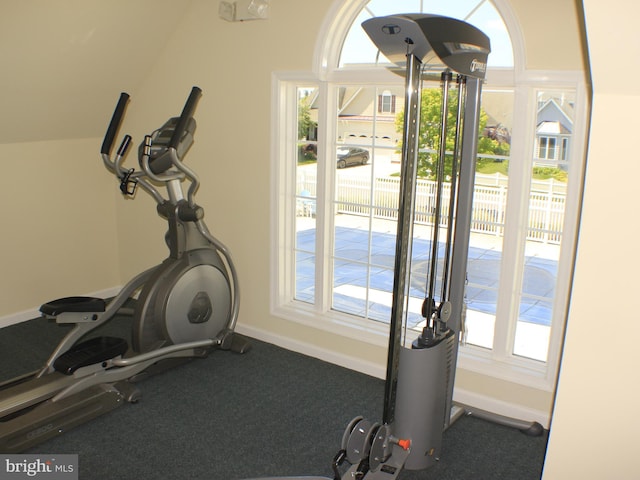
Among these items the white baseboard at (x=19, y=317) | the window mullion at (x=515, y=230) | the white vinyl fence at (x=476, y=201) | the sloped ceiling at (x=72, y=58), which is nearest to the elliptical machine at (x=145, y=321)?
the sloped ceiling at (x=72, y=58)

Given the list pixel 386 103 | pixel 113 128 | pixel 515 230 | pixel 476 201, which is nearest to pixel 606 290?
pixel 515 230

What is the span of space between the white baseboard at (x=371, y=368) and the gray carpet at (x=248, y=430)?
73 millimetres

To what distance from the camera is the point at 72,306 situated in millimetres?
3449

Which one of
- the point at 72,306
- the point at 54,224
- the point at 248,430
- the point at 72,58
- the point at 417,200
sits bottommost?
the point at 248,430

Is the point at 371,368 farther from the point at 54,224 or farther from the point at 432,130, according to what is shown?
the point at 54,224

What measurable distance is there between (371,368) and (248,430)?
0.99m

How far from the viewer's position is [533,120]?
10.1 ft

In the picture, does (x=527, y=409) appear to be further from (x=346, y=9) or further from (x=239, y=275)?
(x=346, y=9)

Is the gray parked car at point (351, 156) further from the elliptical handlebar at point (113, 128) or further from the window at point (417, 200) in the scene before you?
the elliptical handlebar at point (113, 128)

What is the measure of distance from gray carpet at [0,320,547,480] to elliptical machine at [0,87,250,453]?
0.12 m

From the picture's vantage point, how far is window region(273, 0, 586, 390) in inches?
122

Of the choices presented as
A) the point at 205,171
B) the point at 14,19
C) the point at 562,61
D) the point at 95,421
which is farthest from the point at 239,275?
the point at 562,61

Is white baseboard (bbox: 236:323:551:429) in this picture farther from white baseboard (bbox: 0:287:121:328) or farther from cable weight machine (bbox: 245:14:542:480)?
white baseboard (bbox: 0:287:121:328)

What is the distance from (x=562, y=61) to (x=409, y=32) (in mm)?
1109
